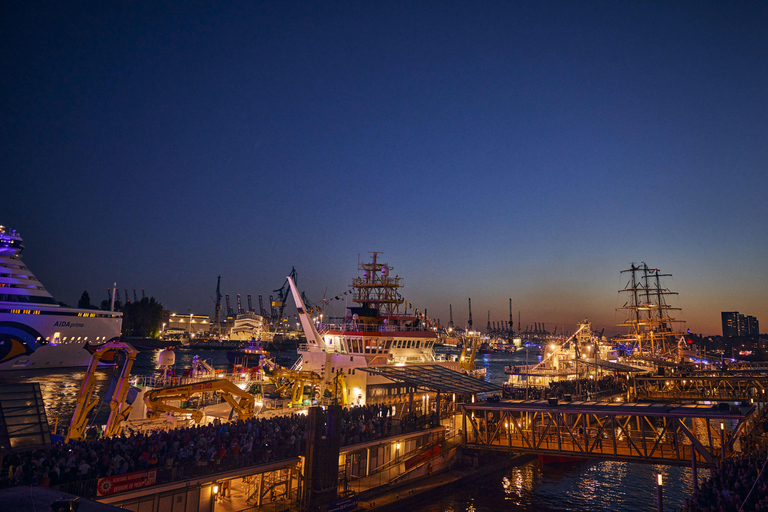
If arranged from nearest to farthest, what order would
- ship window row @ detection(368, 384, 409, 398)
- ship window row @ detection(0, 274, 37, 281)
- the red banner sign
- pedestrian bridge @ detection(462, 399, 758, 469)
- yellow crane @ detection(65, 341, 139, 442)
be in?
the red banner sign
pedestrian bridge @ detection(462, 399, 758, 469)
yellow crane @ detection(65, 341, 139, 442)
ship window row @ detection(368, 384, 409, 398)
ship window row @ detection(0, 274, 37, 281)

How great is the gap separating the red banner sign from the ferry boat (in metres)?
17.8

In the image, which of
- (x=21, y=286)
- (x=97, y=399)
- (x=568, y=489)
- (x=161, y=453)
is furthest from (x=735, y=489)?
(x=21, y=286)

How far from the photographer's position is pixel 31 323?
77.3m

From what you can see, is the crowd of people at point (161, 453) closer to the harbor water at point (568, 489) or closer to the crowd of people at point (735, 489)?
the harbor water at point (568, 489)

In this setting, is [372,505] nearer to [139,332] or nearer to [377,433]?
[377,433]

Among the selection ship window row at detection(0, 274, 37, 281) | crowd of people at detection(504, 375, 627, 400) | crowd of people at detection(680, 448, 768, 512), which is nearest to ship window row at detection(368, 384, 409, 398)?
crowd of people at detection(504, 375, 627, 400)

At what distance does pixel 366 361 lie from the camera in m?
35.7

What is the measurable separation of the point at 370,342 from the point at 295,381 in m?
6.87

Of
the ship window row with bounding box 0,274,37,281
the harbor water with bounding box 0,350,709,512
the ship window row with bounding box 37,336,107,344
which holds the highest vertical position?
the ship window row with bounding box 0,274,37,281

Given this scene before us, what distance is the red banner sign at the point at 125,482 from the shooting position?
15248mm

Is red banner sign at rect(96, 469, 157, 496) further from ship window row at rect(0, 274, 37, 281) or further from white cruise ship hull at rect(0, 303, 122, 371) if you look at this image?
ship window row at rect(0, 274, 37, 281)

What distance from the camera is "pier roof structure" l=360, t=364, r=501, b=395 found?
2872 cm

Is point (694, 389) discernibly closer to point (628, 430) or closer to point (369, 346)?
point (628, 430)

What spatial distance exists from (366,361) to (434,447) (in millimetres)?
8757
